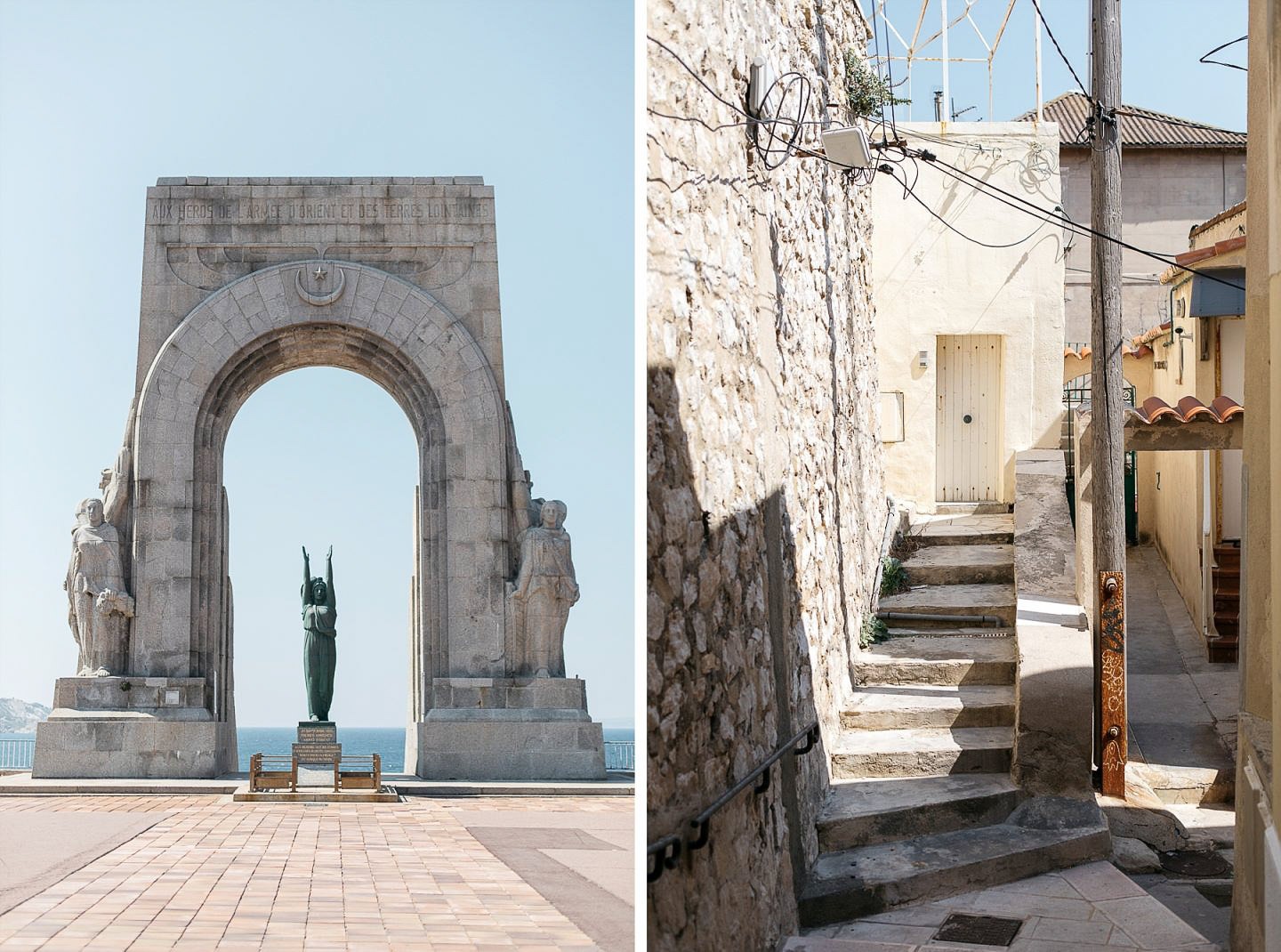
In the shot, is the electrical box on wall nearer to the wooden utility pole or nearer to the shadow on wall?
the shadow on wall

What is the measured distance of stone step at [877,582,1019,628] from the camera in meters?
9.74

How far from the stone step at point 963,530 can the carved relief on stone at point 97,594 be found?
8.31 m

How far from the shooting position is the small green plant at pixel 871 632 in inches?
369

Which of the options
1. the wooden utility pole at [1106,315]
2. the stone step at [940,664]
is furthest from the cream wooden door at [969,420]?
the stone step at [940,664]

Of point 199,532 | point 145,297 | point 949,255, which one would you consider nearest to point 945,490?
point 949,255

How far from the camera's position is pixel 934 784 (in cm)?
752

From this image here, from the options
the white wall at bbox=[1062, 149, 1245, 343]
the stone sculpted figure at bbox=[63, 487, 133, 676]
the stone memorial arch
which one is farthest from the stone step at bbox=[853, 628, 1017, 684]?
the white wall at bbox=[1062, 149, 1245, 343]

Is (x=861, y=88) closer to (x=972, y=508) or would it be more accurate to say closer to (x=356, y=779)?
(x=972, y=508)

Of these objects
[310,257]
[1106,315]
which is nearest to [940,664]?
[1106,315]

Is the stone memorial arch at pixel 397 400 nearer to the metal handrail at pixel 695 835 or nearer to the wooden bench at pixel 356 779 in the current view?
the wooden bench at pixel 356 779

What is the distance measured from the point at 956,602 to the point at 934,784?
8.52 ft

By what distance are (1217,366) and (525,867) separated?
10.2 m

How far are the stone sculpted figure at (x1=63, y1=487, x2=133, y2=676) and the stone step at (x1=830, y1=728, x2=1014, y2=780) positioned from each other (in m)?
9.15

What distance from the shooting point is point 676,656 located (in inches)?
165
